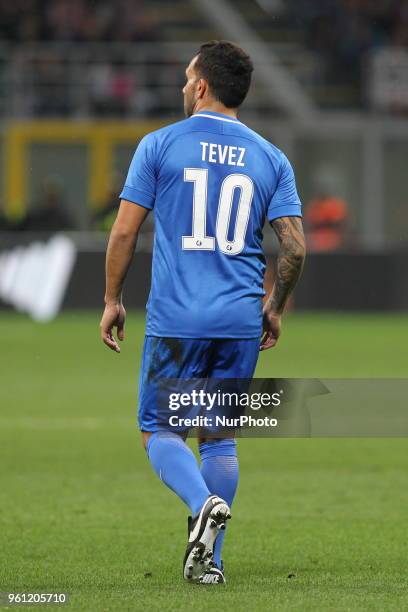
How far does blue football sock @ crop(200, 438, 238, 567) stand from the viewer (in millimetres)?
5766

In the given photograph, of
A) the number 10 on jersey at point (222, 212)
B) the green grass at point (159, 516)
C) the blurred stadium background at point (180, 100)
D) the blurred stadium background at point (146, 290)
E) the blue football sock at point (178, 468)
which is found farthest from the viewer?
the blurred stadium background at point (180, 100)

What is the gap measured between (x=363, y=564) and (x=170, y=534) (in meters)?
1.17

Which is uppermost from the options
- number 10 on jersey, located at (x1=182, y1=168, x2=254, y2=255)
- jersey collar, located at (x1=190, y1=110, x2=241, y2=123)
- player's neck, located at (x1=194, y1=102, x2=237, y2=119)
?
player's neck, located at (x1=194, y1=102, x2=237, y2=119)

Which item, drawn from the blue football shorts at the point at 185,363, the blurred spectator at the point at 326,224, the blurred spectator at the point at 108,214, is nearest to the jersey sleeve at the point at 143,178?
the blue football shorts at the point at 185,363

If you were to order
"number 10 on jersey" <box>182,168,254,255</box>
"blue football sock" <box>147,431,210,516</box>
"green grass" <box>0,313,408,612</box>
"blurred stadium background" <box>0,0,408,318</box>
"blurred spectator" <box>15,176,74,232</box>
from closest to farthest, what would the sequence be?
"blue football sock" <box>147,431,210,516</box> < "green grass" <box>0,313,408,612</box> < "number 10 on jersey" <box>182,168,254,255</box> < "blurred spectator" <box>15,176,74,232</box> < "blurred stadium background" <box>0,0,408,318</box>

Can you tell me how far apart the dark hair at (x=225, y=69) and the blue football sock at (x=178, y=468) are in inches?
50.8

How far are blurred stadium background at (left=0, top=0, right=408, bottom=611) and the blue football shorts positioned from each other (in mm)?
676

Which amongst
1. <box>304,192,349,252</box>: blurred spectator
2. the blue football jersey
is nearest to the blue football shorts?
the blue football jersey

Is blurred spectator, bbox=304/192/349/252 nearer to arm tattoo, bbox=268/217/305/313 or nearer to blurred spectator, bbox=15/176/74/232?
blurred spectator, bbox=15/176/74/232

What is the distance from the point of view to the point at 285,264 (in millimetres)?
5836

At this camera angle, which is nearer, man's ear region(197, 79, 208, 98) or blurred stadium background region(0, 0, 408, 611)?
man's ear region(197, 79, 208, 98)

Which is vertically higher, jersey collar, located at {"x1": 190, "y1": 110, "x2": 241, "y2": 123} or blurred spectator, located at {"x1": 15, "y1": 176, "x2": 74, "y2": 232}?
jersey collar, located at {"x1": 190, "y1": 110, "x2": 241, "y2": 123}

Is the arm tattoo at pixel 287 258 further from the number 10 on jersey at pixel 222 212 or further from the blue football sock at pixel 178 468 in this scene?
the blue football sock at pixel 178 468

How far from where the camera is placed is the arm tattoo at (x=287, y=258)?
5.83 meters
